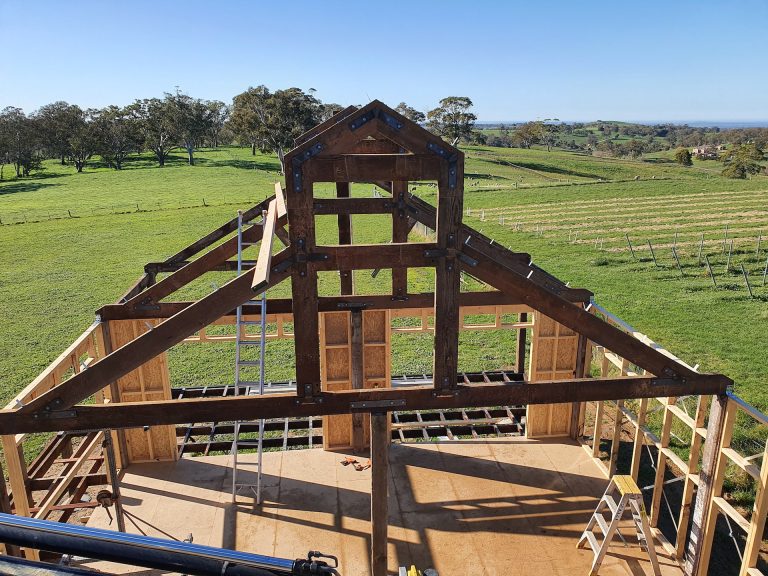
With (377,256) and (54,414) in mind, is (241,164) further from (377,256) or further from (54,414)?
(377,256)

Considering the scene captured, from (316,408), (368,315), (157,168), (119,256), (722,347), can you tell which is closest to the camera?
(316,408)

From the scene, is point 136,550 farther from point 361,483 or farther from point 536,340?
point 536,340

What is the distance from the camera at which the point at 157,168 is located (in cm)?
6669

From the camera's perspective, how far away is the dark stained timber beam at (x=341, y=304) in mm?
8773

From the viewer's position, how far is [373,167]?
5.12 metres

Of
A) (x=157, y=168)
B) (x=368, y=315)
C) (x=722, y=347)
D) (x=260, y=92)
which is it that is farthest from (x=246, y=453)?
(x=157, y=168)

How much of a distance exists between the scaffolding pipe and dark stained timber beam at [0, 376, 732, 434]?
316cm

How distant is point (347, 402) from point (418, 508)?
373 centimetres

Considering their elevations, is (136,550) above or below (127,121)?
below

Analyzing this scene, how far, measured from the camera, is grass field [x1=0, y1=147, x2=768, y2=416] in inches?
627

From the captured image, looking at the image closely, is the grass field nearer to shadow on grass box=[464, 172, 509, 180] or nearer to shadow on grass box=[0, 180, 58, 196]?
shadow on grass box=[0, 180, 58, 196]

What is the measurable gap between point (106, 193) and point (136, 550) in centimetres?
5624

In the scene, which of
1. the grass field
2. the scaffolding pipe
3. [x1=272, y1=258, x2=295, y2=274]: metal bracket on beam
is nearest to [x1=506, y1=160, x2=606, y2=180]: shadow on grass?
the grass field

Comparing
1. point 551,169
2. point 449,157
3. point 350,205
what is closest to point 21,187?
point 551,169
